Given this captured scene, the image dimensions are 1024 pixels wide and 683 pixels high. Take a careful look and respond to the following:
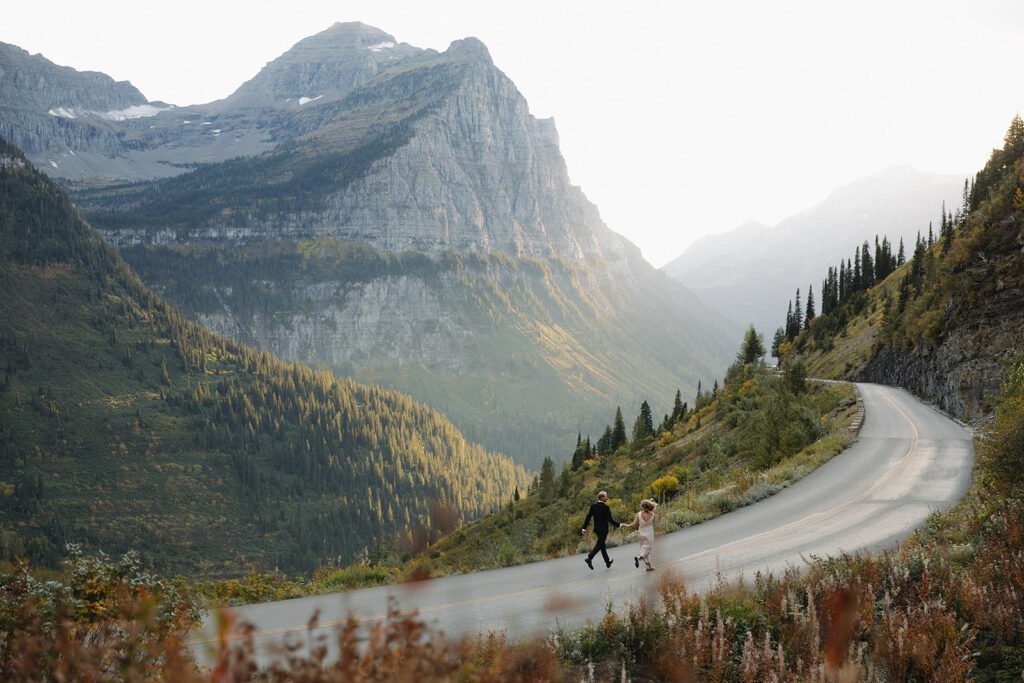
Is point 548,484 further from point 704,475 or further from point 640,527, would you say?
point 640,527

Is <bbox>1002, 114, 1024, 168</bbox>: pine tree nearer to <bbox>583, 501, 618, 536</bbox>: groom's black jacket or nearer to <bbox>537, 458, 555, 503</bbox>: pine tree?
<bbox>537, 458, 555, 503</bbox>: pine tree

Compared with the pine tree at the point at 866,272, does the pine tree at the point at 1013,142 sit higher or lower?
higher

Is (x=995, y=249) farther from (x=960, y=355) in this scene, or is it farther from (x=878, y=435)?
(x=878, y=435)

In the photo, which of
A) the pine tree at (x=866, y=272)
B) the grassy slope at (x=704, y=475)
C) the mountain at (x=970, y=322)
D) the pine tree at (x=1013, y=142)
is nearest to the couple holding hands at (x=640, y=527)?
the grassy slope at (x=704, y=475)

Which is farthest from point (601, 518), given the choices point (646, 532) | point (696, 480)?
point (696, 480)

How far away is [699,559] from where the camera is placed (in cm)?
1142

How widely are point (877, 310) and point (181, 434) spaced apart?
219401 millimetres

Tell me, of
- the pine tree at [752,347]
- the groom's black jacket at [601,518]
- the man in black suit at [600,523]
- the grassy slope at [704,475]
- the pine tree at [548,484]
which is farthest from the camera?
the pine tree at [752,347]

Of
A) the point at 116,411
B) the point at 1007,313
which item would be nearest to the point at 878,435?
the point at 1007,313

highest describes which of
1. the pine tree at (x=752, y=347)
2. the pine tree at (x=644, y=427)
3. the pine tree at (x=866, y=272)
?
the pine tree at (x=866, y=272)

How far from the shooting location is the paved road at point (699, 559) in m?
8.73

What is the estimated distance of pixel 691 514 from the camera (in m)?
15.4

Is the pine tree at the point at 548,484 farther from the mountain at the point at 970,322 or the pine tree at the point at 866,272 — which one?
the pine tree at the point at 866,272

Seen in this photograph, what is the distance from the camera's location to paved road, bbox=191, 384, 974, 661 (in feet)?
28.7
